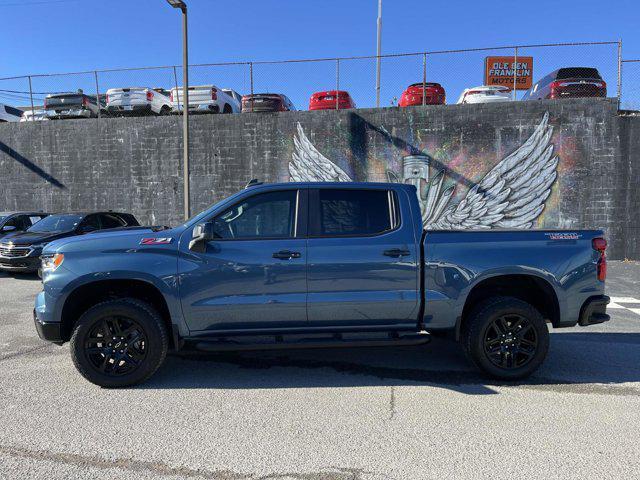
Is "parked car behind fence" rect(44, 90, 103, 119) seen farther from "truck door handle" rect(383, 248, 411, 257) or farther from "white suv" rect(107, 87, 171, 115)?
"truck door handle" rect(383, 248, 411, 257)

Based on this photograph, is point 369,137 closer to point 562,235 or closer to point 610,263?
point 610,263

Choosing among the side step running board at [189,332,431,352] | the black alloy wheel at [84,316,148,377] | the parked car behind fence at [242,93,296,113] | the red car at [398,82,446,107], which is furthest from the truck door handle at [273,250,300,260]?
the parked car behind fence at [242,93,296,113]

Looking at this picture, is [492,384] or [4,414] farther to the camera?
[492,384]

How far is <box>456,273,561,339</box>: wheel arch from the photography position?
4.17 metres

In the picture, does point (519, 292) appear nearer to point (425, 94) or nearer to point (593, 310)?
point (593, 310)

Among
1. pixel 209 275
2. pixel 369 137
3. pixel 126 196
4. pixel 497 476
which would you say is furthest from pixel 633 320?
pixel 126 196

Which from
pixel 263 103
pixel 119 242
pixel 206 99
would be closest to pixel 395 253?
pixel 119 242

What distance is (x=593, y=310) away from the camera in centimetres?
414

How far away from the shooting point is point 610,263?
12.8m

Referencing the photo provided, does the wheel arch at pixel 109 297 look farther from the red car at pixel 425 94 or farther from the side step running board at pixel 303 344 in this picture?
the red car at pixel 425 94

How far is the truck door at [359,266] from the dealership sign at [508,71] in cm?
1235

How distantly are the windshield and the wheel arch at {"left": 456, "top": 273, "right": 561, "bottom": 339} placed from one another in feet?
32.1

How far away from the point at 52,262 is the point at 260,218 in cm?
193

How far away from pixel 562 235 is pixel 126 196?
49.8 ft
